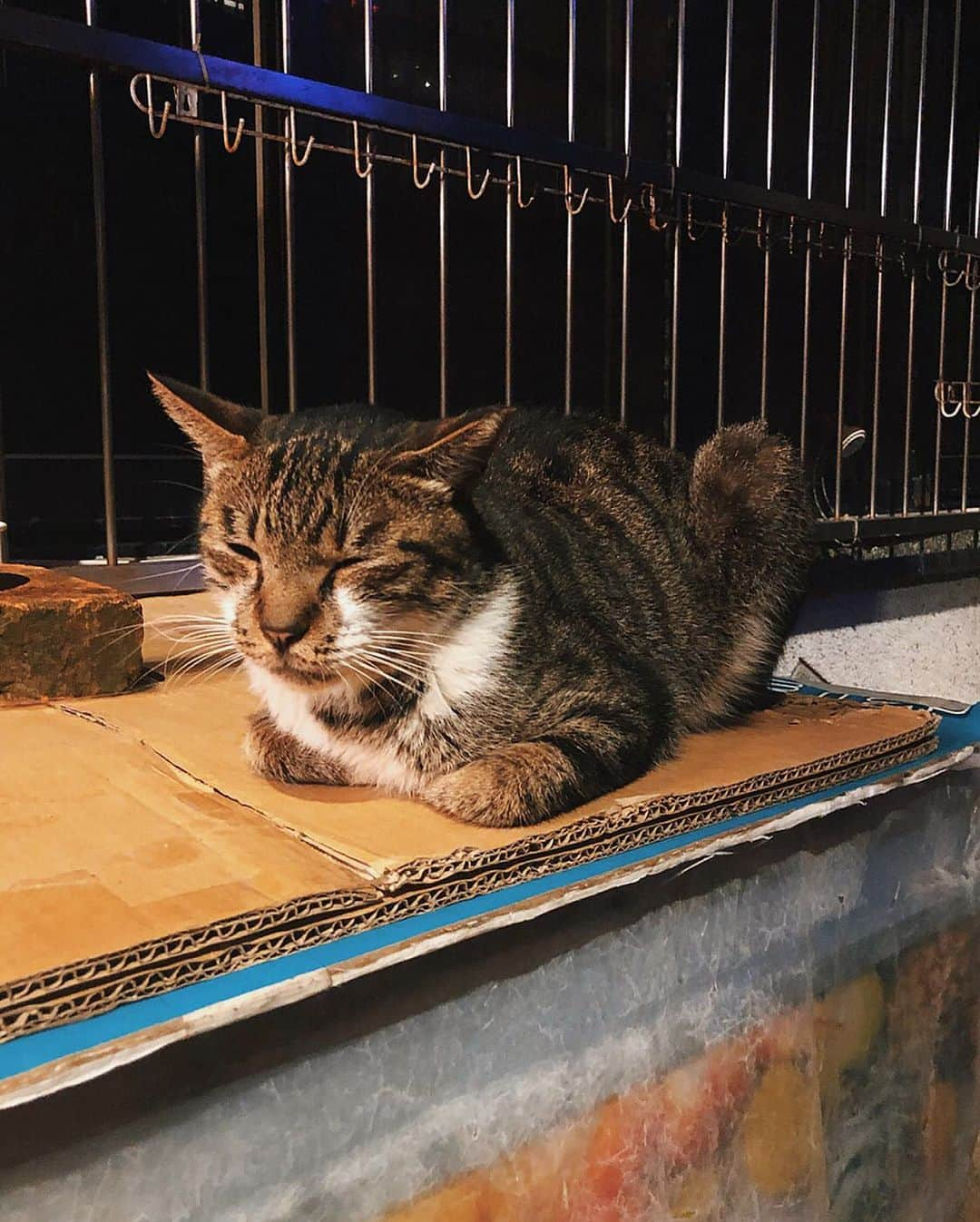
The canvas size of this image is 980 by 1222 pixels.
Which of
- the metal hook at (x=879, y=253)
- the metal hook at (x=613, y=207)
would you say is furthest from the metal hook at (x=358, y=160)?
the metal hook at (x=879, y=253)

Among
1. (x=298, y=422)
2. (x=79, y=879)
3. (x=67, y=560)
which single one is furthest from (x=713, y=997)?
(x=67, y=560)

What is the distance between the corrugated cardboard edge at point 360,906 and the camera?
25.2 inches

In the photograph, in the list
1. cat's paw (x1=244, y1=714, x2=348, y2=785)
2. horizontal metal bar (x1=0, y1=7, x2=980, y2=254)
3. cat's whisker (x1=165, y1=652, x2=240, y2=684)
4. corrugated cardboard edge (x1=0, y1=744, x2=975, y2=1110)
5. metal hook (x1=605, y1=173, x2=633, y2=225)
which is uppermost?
horizontal metal bar (x1=0, y1=7, x2=980, y2=254)

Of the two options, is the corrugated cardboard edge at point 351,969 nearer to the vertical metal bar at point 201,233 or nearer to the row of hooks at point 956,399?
the vertical metal bar at point 201,233

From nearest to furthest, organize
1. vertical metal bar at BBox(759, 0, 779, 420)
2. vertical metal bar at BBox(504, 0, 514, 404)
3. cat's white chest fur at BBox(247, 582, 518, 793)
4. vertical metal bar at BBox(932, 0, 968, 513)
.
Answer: cat's white chest fur at BBox(247, 582, 518, 793) < vertical metal bar at BBox(504, 0, 514, 404) < vertical metal bar at BBox(759, 0, 779, 420) < vertical metal bar at BBox(932, 0, 968, 513)

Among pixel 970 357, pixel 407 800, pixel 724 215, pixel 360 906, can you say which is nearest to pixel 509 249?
pixel 724 215

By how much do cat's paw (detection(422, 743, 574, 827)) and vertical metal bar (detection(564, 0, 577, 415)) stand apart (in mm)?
1335

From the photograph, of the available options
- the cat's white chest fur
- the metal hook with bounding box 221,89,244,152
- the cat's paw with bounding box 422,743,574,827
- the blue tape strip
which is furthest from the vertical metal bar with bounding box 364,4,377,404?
the blue tape strip

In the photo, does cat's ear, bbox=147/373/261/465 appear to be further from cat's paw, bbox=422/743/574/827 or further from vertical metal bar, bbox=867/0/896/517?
vertical metal bar, bbox=867/0/896/517

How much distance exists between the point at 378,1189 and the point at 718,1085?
421 mm

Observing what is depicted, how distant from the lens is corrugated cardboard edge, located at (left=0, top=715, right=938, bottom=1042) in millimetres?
640

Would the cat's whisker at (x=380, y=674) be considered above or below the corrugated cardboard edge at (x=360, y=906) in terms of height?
above

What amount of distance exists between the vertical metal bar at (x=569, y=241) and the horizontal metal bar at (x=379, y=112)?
0.11 meters

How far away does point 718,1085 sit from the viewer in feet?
3.43
